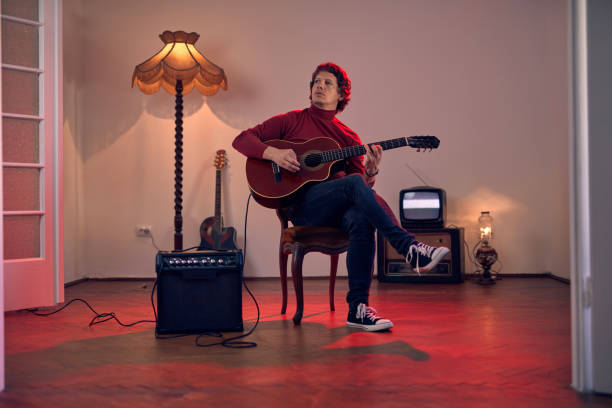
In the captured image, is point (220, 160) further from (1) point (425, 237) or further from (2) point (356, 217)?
(2) point (356, 217)

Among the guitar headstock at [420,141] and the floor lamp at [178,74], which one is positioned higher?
the floor lamp at [178,74]

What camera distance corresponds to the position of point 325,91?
2666mm

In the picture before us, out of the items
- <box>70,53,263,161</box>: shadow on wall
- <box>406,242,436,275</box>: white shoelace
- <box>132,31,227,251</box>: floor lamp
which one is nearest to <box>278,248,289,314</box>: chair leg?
<box>406,242,436,275</box>: white shoelace

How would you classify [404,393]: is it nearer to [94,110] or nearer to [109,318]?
[109,318]

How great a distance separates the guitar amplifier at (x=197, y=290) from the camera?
2141mm

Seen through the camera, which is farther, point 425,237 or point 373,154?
point 425,237

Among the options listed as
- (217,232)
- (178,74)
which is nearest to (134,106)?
(178,74)

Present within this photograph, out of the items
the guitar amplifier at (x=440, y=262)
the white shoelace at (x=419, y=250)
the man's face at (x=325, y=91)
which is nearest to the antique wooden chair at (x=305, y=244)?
the white shoelace at (x=419, y=250)

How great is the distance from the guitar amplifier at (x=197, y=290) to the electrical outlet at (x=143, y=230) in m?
2.22

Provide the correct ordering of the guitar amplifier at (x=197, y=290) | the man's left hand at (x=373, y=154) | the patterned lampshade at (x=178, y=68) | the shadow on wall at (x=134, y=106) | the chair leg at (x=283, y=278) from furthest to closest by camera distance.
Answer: the shadow on wall at (x=134, y=106)
the patterned lampshade at (x=178, y=68)
the chair leg at (x=283, y=278)
the man's left hand at (x=373, y=154)
the guitar amplifier at (x=197, y=290)

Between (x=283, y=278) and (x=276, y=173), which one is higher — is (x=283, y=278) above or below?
below

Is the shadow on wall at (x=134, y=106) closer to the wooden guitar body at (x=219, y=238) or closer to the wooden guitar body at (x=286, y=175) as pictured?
the wooden guitar body at (x=219, y=238)

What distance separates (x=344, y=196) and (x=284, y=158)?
13.2 inches

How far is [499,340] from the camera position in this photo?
6.76ft
